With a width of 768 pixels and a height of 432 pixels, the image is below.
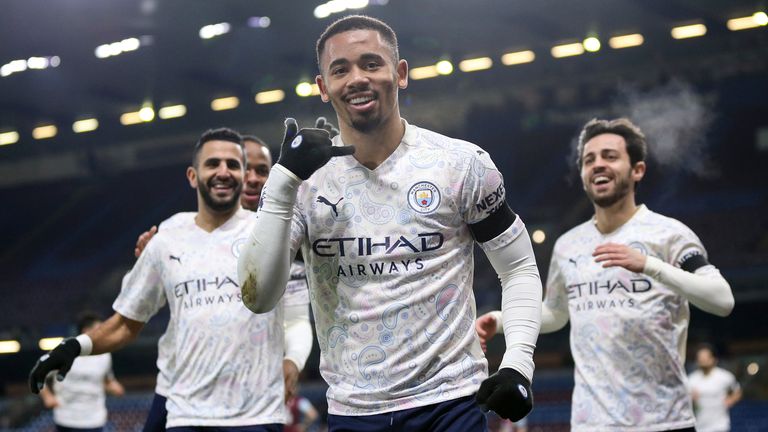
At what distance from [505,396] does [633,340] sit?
2277 mm

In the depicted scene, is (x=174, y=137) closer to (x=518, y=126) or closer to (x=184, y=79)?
(x=184, y=79)

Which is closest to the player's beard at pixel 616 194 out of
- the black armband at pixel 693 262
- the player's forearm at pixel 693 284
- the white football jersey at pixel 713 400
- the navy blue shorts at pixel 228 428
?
the black armband at pixel 693 262

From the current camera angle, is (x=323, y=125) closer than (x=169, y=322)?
Yes

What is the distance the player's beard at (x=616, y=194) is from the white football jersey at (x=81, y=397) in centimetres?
642

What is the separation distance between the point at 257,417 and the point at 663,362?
6.73ft

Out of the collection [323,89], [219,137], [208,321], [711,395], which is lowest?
[711,395]

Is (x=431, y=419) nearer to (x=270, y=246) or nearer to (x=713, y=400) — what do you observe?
(x=270, y=246)

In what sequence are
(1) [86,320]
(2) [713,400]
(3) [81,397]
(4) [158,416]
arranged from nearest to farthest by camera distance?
(4) [158,416], (1) [86,320], (3) [81,397], (2) [713,400]

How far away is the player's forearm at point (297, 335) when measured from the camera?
496cm

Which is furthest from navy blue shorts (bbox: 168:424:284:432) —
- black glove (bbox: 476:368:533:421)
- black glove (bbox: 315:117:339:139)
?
black glove (bbox: 476:368:533:421)

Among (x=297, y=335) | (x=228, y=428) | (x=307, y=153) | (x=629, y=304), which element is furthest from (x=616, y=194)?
(x=307, y=153)

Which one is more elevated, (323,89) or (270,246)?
(323,89)

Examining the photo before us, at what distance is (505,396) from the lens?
2791mm

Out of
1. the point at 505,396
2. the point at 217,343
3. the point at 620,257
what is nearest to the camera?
the point at 505,396
